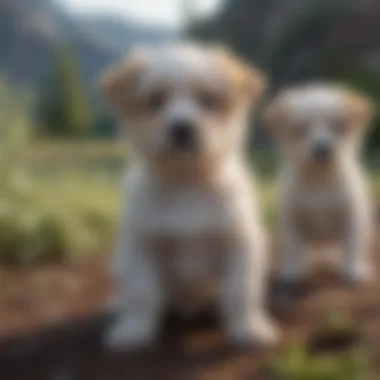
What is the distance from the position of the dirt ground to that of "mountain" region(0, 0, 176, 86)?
4.73m

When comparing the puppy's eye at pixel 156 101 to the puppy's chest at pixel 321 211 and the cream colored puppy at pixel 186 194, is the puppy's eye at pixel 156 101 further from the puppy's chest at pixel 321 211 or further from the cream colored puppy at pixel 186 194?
the puppy's chest at pixel 321 211

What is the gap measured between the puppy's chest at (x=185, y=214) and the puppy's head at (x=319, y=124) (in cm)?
82

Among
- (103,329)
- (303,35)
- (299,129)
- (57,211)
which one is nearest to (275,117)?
(299,129)

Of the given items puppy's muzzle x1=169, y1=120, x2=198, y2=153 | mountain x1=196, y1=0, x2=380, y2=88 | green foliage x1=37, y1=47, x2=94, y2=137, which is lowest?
puppy's muzzle x1=169, y1=120, x2=198, y2=153

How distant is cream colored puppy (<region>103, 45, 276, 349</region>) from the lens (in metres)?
2.61

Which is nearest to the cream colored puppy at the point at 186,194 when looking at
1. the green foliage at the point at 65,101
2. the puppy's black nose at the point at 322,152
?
the puppy's black nose at the point at 322,152

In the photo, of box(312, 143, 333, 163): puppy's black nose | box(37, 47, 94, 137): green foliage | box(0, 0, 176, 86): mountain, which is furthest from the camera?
box(37, 47, 94, 137): green foliage

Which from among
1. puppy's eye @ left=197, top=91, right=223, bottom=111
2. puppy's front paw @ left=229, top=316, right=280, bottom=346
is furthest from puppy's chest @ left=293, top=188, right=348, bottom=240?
puppy's eye @ left=197, top=91, right=223, bottom=111

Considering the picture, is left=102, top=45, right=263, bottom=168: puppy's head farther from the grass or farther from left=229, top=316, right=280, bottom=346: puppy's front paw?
the grass

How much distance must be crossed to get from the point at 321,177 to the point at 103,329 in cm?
109

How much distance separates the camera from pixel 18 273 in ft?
12.5

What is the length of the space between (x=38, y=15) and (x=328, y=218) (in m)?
5.66

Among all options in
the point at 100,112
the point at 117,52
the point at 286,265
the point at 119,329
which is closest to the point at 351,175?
the point at 286,265

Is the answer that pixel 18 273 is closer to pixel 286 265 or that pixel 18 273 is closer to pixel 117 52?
pixel 286 265
